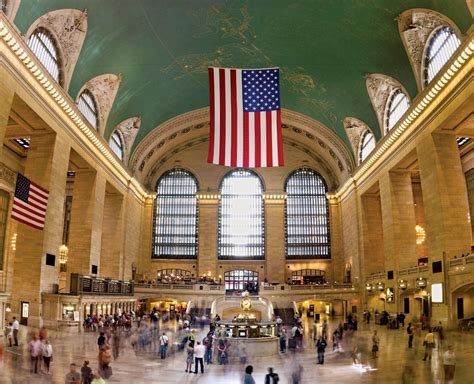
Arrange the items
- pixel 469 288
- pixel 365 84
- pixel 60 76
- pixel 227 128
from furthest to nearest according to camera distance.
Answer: pixel 365 84 → pixel 60 76 → pixel 469 288 → pixel 227 128

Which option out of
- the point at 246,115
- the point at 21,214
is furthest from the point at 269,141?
the point at 21,214

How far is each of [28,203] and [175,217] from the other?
27427 millimetres

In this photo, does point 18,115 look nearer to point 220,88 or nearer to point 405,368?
point 220,88

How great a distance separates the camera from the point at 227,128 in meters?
18.0

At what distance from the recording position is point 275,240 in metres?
45.6

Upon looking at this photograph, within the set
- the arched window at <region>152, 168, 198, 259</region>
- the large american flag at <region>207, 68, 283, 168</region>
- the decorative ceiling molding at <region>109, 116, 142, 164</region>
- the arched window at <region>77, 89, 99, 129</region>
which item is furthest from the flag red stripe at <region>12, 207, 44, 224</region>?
the arched window at <region>152, 168, 198, 259</region>

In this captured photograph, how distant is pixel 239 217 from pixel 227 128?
29170 mm

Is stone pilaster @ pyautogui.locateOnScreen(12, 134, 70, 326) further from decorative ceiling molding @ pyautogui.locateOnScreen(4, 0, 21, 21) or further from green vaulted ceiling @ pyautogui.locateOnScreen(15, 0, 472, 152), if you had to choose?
decorative ceiling molding @ pyautogui.locateOnScreen(4, 0, 21, 21)

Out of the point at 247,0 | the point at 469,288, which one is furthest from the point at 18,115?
the point at 469,288

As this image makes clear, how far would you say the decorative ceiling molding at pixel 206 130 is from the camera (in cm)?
3994

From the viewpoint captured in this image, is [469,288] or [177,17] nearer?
[469,288]

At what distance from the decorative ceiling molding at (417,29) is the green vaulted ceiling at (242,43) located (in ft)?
1.42

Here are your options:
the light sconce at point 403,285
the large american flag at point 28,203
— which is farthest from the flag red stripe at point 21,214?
the light sconce at point 403,285

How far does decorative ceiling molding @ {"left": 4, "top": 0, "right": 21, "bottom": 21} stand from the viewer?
18375mm
